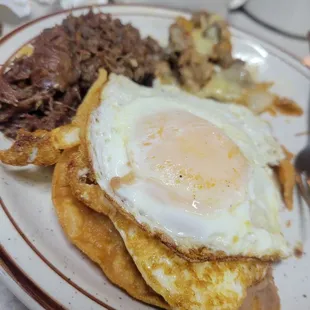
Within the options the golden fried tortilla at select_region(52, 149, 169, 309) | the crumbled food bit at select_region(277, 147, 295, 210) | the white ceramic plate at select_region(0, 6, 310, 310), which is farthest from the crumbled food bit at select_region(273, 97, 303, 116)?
the golden fried tortilla at select_region(52, 149, 169, 309)

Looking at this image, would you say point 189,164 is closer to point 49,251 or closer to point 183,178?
point 183,178

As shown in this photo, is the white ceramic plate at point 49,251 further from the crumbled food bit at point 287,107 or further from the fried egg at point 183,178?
the fried egg at point 183,178

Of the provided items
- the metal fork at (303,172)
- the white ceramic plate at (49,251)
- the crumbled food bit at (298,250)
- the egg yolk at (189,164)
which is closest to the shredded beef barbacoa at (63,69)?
the white ceramic plate at (49,251)

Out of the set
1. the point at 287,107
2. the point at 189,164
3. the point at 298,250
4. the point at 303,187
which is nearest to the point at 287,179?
the point at 303,187

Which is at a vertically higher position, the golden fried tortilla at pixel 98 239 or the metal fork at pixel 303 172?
the golden fried tortilla at pixel 98 239

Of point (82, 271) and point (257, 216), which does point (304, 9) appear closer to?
point (257, 216)
